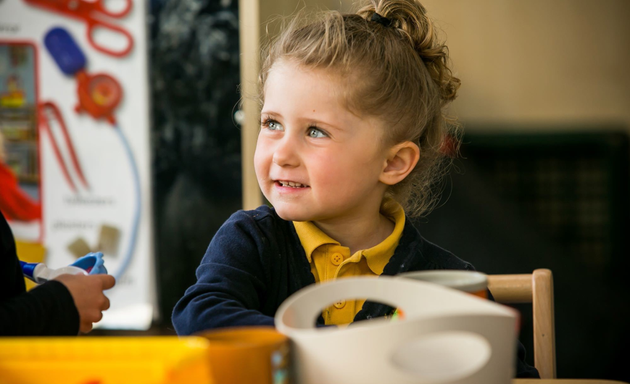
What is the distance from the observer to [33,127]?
6.89 feet

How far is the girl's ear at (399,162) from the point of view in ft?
3.10

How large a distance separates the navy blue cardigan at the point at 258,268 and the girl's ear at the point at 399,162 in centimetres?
7

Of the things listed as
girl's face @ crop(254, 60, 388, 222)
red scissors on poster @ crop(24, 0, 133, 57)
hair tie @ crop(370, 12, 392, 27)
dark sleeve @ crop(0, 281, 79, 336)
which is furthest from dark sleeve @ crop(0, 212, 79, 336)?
red scissors on poster @ crop(24, 0, 133, 57)

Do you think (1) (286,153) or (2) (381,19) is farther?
(2) (381,19)

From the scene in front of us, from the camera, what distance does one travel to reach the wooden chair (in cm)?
82

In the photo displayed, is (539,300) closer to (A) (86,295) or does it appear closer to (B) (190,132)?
(A) (86,295)

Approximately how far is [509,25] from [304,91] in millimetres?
2340

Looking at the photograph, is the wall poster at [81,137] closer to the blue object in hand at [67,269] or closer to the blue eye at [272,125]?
the blue eye at [272,125]

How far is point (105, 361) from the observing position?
0.39 metres

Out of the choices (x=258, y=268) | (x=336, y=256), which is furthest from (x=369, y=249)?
(x=258, y=268)

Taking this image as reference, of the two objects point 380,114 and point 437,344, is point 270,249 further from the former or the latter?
point 437,344

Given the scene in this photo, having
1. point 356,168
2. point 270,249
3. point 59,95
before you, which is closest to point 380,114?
point 356,168

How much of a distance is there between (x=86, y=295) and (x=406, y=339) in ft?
1.11

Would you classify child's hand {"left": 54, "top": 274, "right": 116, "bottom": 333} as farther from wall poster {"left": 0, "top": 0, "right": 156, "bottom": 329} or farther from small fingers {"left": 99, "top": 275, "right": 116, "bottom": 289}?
wall poster {"left": 0, "top": 0, "right": 156, "bottom": 329}
